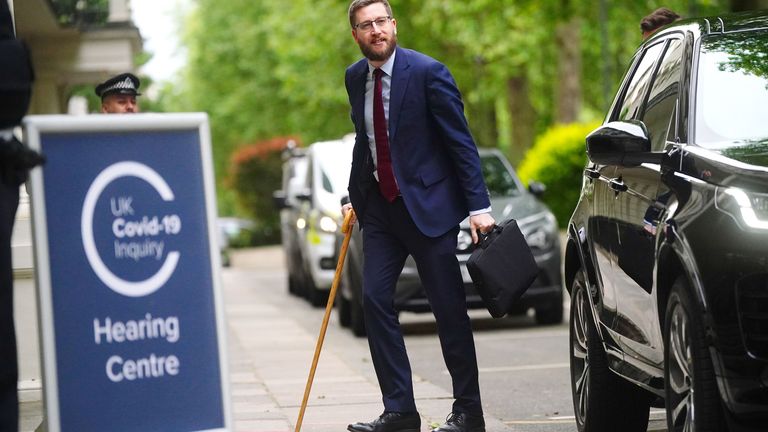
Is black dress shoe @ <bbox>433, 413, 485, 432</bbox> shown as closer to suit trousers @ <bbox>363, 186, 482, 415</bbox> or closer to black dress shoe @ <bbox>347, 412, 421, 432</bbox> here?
suit trousers @ <bbox>363, 186, 482, 415</bbox>

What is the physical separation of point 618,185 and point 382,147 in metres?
1.19

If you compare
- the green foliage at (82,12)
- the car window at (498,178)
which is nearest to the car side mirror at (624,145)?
the car window at (498,178)

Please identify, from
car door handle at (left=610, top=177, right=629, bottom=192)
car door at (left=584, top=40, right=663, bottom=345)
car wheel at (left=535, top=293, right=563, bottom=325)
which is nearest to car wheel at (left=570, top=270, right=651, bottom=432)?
car door at (left=584, top=40, right=663, bottom=345)

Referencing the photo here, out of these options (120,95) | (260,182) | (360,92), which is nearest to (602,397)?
(360,92)

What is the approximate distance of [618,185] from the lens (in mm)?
6570

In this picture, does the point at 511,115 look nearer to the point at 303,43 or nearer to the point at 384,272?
the point at 303,43

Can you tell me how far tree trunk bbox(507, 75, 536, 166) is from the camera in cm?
3812

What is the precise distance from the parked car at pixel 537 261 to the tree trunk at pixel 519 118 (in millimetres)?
21677

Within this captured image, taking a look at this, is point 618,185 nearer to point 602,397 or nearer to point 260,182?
point 602,397

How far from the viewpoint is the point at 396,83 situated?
720 centimetres

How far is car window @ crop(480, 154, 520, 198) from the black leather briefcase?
834cm

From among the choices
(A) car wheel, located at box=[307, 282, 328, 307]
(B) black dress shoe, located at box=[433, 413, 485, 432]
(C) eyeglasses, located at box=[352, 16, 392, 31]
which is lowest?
(A) car wheel, located at box=[307, 282, 328, 307]

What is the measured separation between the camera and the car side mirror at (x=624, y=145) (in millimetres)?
6043

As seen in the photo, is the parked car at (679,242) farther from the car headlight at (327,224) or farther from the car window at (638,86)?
the car headlight at (327,224)
